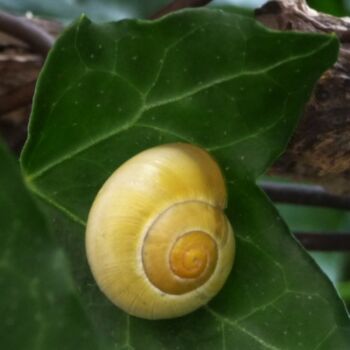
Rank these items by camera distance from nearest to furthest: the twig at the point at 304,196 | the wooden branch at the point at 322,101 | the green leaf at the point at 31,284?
the green leaf at the point at 31,284 < the wooden branch at the point at 322,101 < the twig at the point at 304,196

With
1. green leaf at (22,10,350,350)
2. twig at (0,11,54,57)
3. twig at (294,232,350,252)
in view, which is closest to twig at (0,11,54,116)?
twig at (0,11,54,57)

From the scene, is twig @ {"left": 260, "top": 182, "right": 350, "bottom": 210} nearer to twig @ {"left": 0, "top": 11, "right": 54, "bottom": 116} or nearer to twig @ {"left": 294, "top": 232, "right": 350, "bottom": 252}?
twig @ {"left": 294, "top": 232, "right": 350, "bottom": 252}

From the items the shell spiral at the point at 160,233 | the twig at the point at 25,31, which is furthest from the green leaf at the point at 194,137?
the twig at the point at 25,31

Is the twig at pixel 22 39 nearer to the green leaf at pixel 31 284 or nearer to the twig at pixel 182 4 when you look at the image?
the twig at pixel 182 4

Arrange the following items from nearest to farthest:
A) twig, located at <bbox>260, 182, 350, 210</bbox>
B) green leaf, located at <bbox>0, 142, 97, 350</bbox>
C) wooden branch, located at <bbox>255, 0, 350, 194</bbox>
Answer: green leaf, located at <bbox>0, 142, 97, 350</bbox>
wooden branch, located at <bbox>255, 0, 350, 194</bbox>
twig, located at <bbox>260, 182, 350, 210</bbox>

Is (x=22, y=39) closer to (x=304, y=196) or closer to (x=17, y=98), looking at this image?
(x=17, y=98)

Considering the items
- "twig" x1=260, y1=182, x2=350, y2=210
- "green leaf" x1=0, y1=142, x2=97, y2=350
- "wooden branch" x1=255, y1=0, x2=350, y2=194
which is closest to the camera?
"green leaf" x1=0, y1=142, x2=97, y2=350

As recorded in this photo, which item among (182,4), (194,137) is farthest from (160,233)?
→ (182,4)
